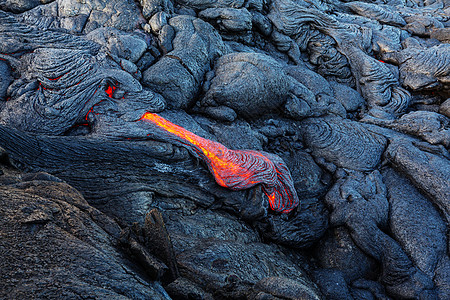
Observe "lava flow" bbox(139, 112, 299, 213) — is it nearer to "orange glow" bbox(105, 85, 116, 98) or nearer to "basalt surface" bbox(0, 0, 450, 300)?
"basalt surface" bbox(0, 0, 450, 300)

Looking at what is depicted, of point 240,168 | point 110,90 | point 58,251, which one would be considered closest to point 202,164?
point 240,168

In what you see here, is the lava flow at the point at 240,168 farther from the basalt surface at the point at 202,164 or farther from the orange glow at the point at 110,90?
the orange glow at the point at 110,90

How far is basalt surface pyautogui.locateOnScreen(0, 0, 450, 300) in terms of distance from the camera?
3191 millimetres

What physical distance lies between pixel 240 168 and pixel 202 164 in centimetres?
69

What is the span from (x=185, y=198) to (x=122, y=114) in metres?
1.89

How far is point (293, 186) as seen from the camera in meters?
6.02

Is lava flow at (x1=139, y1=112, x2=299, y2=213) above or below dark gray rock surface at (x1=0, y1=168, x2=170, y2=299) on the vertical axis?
below

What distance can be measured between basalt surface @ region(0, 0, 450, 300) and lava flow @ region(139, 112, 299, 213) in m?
0.03

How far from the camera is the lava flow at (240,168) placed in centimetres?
550

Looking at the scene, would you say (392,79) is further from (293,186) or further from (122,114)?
(122,114)

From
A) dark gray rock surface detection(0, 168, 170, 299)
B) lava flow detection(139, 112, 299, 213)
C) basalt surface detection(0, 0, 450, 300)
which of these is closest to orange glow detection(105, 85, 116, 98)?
basalt surface detection(0, 0, 450, 300)

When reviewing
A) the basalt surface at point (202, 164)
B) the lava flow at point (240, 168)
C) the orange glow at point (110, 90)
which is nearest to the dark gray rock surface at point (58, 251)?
Answer: the basalt surface at point (202, 164)

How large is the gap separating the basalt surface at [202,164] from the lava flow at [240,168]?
0.09ft

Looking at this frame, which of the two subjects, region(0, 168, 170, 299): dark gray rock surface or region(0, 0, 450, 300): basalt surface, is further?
region(0, 0, 450, 300): basalt surface
